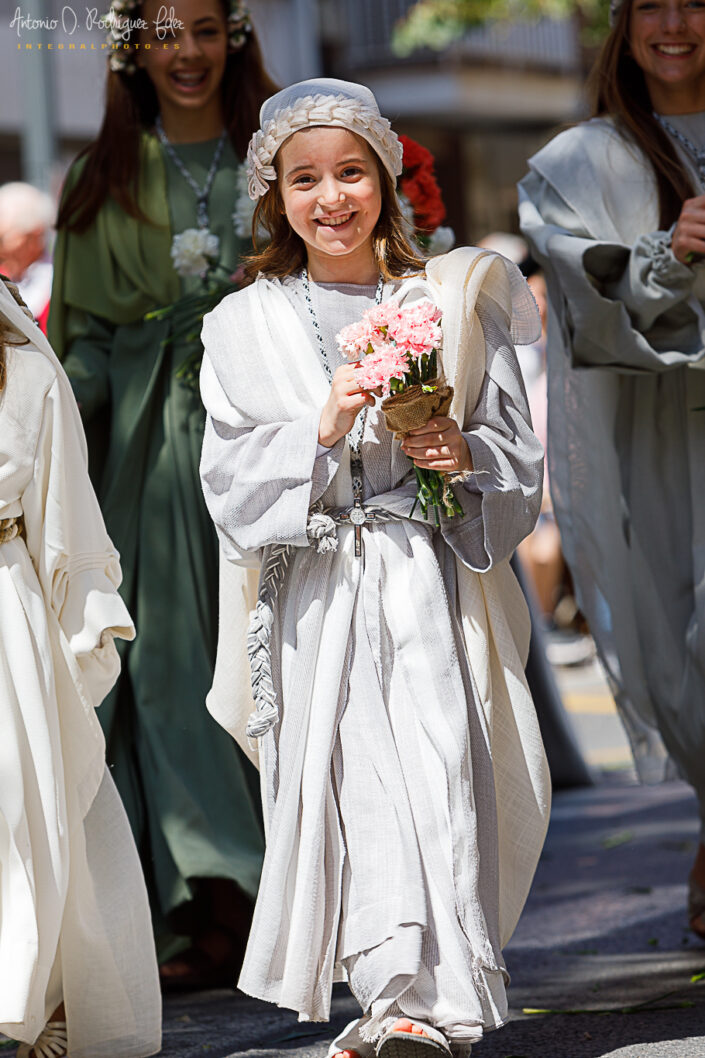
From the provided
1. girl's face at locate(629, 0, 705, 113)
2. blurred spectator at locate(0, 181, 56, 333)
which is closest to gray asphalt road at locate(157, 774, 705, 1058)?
girl's face at locate(629, 0, 705, 113)

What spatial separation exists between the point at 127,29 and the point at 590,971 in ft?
9.97

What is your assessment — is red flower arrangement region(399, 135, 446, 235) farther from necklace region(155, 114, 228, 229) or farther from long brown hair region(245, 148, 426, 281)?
long brown hair region(245, 148, 426, 281)

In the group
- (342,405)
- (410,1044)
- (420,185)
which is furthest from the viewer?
(420,185)

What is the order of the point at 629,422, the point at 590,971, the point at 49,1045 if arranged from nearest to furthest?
the point at 49,1045 → the point at 590,971 → the point at 629,422

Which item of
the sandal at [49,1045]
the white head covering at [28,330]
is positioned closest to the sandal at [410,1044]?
the sandal at [49,1045]

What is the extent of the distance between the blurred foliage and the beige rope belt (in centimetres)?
956

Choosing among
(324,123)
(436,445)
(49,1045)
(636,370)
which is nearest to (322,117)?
(324,123)

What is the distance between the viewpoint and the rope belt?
3855mm

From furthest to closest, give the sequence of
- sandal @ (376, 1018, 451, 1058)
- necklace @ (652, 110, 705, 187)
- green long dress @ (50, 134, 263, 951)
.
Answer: necklace @ (652, 110, 705, 187) → green long dress @ (50, 134, 263, 951) → sandal @ (376, 1018, 451, 1058)

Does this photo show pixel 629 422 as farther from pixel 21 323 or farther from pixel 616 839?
pixel 616 839

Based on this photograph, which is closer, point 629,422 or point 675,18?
point 675,18

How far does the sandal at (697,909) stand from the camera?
5191mm

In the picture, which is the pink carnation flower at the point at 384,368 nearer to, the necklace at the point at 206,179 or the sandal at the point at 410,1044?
the sandal at the point at 410,1044

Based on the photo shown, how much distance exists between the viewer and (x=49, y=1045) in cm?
408
